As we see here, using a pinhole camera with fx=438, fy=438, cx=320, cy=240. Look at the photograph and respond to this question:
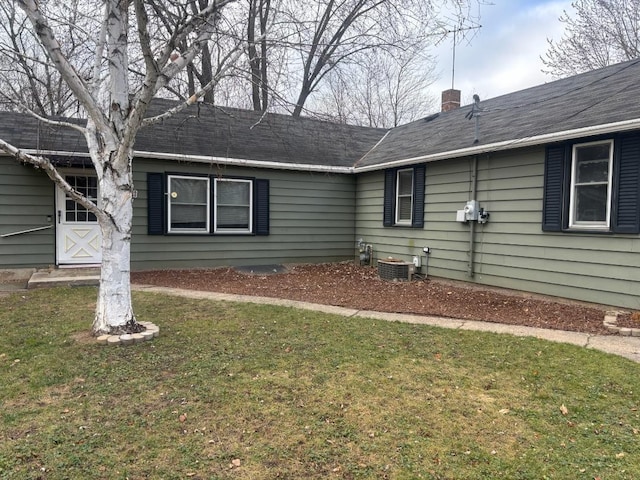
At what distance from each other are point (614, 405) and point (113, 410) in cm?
358

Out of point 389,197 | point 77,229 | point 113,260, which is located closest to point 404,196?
point 389,197

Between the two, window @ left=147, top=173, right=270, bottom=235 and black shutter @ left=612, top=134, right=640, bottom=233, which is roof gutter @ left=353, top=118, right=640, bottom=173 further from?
window @ left=147, top=173, right=270, bottom=235

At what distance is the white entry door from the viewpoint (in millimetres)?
8836

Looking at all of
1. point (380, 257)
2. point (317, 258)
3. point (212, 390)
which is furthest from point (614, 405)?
point (317, 258)

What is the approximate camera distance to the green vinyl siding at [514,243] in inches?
239

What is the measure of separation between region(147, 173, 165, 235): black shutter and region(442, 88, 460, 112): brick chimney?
26.7 ft

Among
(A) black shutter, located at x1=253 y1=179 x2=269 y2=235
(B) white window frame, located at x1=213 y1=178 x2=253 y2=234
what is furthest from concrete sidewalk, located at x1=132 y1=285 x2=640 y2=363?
(A) black shutter, located at x1=253 y1=179 x2=269 y2=235

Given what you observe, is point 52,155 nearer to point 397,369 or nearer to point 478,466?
point 397,369

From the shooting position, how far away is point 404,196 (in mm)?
10000

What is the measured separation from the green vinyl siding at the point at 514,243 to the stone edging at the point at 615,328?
59 centimetres

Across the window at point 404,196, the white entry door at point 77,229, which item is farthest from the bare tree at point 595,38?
the white entry door at point 77,229

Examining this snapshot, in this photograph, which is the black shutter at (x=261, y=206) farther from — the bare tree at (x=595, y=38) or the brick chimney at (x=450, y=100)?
the bare tree at (x=595, y=38)

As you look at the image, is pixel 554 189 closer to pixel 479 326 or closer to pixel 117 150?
pixel 479 326

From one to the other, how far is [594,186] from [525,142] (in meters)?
1.21
